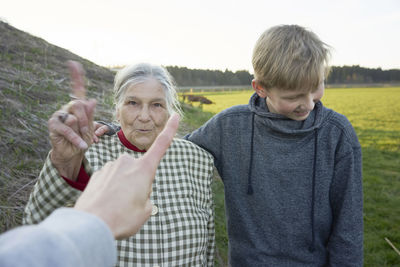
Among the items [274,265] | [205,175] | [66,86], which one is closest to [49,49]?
[66,86]

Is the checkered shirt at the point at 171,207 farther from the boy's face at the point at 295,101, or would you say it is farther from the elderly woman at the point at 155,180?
the boy's face at the point at 295,101

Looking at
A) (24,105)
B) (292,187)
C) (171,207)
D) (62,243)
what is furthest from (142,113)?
→ (24,105)

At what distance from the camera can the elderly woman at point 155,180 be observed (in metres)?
1.66

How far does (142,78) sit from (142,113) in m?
0.28

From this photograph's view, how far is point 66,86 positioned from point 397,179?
26.6 feet

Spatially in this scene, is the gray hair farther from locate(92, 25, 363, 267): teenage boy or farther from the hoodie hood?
the hoodie hood

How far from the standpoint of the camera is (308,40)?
1.98m

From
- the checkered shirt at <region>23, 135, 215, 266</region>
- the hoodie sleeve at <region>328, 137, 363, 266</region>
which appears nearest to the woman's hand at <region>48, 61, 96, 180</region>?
the checkered shirt at <region>23, 135, 215, 266</region>

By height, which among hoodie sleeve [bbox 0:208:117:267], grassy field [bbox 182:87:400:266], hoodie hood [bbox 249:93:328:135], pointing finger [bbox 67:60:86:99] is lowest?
grassy field [bbox 182:87:400:266]

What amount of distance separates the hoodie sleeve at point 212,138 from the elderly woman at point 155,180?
0.26ft

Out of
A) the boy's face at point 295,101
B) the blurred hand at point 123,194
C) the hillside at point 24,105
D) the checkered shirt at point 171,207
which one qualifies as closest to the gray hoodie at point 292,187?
the boy's face at point 295,101

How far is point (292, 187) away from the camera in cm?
216

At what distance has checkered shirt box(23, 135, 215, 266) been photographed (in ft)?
5.72

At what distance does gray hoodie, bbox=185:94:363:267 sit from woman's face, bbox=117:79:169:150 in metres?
0.50
